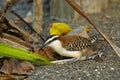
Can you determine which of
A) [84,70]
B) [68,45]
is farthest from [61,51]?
[84,70]

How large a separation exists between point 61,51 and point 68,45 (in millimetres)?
76

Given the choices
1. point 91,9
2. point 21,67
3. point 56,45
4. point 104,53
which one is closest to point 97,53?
point 104,53

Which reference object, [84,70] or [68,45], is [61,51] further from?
[84,70]

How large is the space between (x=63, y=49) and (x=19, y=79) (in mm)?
453

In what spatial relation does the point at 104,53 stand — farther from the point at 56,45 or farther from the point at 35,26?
the point at 35,26

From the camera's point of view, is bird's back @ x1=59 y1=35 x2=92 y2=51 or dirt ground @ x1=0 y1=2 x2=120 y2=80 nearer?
dirt ground @ x1=0 y1=2 x2=120 y2=80

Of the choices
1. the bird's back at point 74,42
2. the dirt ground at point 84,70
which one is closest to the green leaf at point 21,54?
the dirt ground at point 84,70

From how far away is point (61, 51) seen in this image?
3.78 meters

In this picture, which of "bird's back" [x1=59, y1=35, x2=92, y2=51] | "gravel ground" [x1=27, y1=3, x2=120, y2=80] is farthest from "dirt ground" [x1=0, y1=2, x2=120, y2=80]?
"bird's back" [x1=59, y1=35, x2=92, y2=51]

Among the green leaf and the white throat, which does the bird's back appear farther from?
the green leaf

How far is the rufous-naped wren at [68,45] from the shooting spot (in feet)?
12.3

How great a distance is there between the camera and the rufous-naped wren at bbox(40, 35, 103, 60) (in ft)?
12.3

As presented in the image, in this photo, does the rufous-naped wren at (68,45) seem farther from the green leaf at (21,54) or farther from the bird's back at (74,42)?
the green leaf at (21,54)

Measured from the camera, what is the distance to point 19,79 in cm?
361
